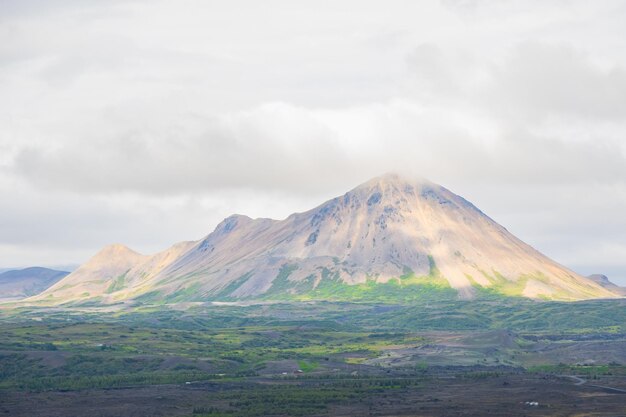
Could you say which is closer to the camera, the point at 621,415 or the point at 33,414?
the point at 621,415

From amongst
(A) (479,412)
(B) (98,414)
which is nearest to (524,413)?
(A) (479,412)

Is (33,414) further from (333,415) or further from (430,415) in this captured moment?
(430,415)

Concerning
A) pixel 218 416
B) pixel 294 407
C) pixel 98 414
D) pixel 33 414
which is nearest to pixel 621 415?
pixel 294 407

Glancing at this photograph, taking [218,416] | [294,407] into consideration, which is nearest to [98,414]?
[218,416]

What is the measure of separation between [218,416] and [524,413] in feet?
197

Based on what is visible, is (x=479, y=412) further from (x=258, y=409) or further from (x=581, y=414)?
(x=258, y=409)

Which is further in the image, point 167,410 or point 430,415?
point 167,410

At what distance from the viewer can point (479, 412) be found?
18800 centimetres

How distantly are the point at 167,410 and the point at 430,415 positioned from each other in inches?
2132

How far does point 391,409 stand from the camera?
195875 mm

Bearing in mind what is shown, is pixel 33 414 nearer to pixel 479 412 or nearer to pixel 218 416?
pixel 218 416

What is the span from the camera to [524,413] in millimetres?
187625

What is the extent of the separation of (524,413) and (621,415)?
18.3 meters

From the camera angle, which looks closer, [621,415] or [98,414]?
[621,415]
